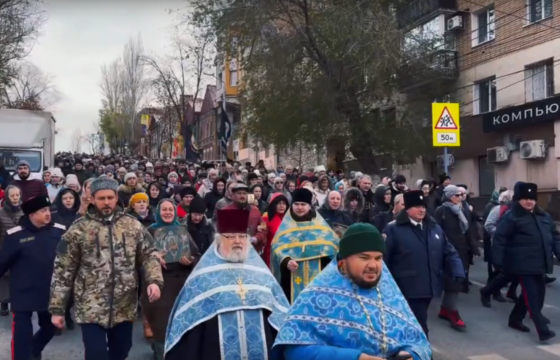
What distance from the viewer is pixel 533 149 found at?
22.7m

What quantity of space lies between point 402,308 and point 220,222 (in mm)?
1644

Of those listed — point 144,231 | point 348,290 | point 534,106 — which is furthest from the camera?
point 534,106

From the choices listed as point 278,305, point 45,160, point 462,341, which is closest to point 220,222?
point 278,305

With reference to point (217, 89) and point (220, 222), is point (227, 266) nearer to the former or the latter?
point (220, 222)

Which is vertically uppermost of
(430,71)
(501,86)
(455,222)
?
(430,71)

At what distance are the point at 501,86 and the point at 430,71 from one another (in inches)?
106

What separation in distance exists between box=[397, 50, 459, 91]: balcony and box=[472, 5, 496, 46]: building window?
1.13 m

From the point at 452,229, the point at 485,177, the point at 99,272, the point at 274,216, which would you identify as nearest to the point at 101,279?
the point at 99,272

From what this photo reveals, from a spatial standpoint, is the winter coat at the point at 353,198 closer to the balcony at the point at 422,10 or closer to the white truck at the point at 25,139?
the white truck at the point at 25,139

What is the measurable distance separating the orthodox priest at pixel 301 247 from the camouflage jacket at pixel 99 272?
191 centimetres

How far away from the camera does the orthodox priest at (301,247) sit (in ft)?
22.6

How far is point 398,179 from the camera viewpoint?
11148 mm

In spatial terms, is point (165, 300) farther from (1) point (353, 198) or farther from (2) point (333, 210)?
(1) point (353, 198)

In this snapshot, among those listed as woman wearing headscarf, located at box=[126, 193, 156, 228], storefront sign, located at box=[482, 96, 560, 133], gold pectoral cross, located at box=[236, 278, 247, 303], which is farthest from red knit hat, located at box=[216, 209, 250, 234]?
storefront sign, located at box=[482, 96, 560, 133]
